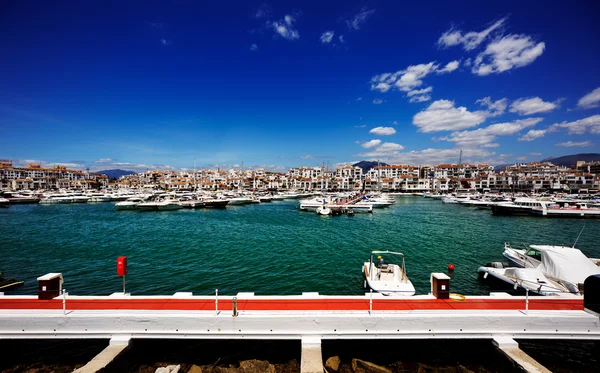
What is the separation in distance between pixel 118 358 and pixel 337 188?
126487 mm

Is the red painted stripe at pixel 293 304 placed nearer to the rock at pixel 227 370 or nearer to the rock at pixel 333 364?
the rock at pixel 333 364

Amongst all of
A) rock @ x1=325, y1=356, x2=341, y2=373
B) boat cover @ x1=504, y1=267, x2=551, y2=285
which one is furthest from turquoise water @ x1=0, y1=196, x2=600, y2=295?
rock @ x1=325, y1=356, x2=341, y2=373

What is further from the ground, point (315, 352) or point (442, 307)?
point (442, 307)

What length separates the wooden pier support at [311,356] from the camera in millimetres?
5602

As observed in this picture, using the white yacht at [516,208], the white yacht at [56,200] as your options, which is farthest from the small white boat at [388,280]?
the white yacht at [56,200]

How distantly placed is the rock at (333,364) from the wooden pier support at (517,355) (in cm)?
392

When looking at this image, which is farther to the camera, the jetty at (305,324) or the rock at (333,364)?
the jetty at (305,324)

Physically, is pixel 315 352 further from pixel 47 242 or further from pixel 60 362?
pixel 47 242

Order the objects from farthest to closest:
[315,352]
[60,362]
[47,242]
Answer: [47,242] < [60,362] < [315,352]

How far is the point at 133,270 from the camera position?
15562mm

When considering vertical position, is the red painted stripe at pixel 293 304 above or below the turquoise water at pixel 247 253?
above

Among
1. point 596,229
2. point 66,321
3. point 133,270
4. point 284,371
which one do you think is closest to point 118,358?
point 66,321

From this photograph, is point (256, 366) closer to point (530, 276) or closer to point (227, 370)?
point (227, 370)

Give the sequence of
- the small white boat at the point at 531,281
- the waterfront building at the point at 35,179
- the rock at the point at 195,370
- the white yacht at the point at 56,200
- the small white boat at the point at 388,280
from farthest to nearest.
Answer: the waterfront building at the point at 35,179
the white yacht at the point at 56,200
the small white boat at the point at 388,280
the small white boat at the point at 531,281
the rock at the point at 195,370
